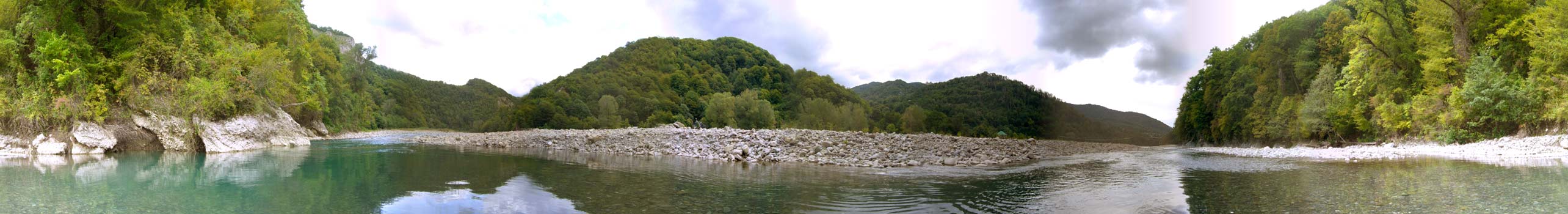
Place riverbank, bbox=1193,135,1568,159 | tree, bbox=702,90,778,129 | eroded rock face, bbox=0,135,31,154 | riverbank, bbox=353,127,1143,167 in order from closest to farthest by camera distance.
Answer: riverbank, bbox=1193,135,1568,159 → eroded rock face, bbox=0,135,31,154 → riverbank, bbox=353,127,1143,167 → tree, bbox=702,90,778,129

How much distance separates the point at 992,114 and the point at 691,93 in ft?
101

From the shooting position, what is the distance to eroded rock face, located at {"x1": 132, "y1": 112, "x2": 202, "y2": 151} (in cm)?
1488

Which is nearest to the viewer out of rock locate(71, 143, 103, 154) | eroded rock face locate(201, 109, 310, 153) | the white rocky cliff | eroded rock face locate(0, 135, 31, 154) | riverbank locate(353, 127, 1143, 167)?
eroded rock face locate(0, 135, 31, 154)

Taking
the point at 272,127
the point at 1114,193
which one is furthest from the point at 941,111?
the point at 1114,193

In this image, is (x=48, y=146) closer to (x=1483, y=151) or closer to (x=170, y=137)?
(x=170, y=137)

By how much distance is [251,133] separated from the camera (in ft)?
60.1

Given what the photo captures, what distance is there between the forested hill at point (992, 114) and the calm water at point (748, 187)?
156 feet

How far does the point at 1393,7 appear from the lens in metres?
23.2

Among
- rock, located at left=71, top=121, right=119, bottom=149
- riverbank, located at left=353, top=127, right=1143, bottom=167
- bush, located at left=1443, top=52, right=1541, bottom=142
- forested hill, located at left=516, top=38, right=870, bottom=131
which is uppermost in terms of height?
forested hill, located at left=516, top=38, right=870, bottom=131

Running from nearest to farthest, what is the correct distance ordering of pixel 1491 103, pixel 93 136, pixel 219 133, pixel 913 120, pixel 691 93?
pixel 93 136
pixel 219 133
pixel 1491 103
pixel 913 120
pixel 691 93

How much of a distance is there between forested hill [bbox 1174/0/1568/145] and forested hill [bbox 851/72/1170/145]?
73.7 feet

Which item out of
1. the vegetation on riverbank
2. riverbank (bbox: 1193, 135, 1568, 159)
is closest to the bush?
riverbank (bbox: 1193, 135, 1568, 159)

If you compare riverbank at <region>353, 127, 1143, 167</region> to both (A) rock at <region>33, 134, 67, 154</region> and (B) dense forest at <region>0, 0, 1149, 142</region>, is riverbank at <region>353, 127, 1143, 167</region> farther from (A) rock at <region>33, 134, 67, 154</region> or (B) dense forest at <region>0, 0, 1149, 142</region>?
(A) rock at <region>33, 134, 67, 154</region>

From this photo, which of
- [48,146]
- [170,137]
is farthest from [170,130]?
[48,146]
